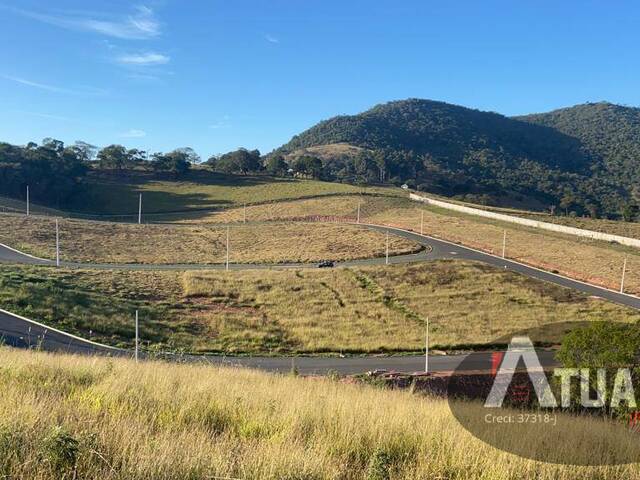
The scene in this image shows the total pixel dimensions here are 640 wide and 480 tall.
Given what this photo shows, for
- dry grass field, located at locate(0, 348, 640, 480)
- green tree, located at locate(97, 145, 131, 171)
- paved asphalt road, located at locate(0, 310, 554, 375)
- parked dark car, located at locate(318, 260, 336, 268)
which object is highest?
green tree, located at locate(97, 145, 131, 171)

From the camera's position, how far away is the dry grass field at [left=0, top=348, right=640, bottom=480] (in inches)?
153

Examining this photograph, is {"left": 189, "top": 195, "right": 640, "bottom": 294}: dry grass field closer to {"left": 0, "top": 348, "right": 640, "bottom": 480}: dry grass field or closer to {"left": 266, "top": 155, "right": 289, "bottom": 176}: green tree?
{"left": 266, "top": 155, "right": 289, "bottom": 176}: green tree

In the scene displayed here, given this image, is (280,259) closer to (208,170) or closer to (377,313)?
(377,313)

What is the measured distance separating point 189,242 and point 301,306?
3276 cm

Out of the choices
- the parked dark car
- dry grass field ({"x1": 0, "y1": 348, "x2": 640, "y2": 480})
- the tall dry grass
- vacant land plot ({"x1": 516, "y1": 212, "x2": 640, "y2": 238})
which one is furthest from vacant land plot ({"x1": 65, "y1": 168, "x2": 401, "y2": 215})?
dry grass field ({"x1": 0, "y1": 348, "x2": 640, "y2": 480})

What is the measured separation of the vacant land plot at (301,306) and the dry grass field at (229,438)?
2339cm

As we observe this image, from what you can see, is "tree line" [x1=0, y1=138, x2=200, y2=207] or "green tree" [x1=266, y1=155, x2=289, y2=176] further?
"green tree" [x1=266, y1=155, x2=289, y2=176]

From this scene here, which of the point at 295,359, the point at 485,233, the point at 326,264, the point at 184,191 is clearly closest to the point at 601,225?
the point at 485,233

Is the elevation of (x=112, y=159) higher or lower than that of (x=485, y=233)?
higher

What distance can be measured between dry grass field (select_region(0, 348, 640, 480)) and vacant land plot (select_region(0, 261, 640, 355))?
23.4m

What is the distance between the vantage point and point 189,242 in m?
67.4

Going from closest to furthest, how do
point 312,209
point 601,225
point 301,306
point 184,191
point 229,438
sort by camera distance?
point 229,438 → point 301,306 → point 601,225 → point 312,209 → point 184,191

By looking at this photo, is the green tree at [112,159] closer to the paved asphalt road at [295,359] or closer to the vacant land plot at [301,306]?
the vacant land plot at [301,306]

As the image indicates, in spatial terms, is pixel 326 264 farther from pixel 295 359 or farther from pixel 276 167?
pixel 276 167
